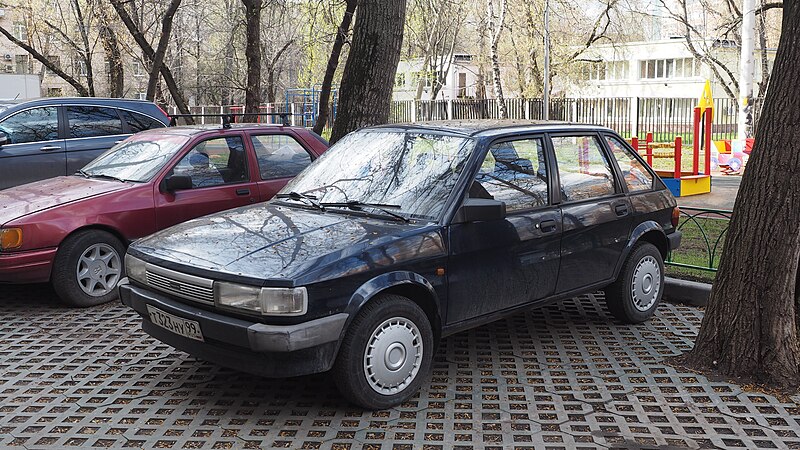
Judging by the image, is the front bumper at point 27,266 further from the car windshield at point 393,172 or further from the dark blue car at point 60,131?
the dark blue car at point 60,131

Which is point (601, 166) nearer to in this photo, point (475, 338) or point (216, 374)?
point (475, 338)

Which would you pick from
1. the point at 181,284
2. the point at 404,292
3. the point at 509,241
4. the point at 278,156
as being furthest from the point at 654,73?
the point at 181,284

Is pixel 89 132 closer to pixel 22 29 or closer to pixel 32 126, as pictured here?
pixel 32 126

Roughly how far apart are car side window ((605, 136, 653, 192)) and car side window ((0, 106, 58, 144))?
7.37 meters

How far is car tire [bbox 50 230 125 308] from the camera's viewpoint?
707cm

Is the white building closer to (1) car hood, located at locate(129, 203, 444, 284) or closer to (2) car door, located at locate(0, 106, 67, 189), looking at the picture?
(2) car door, located at locate(0, 106, 67, 189)

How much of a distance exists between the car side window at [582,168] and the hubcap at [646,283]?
0.74 m

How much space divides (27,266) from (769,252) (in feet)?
19.1

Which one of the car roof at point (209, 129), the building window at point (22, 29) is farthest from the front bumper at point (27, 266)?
the building window at point (22, 29)

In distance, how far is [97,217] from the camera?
7.18 metres

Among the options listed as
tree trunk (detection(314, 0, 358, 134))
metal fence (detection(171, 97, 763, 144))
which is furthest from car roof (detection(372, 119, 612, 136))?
metal fence (detection(171, 97, 763, 144))

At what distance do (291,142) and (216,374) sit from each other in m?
3.50

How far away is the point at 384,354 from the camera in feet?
15.8

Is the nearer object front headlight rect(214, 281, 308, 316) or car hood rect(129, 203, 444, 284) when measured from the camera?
front headlight rect(214, 281, 308, 316)
